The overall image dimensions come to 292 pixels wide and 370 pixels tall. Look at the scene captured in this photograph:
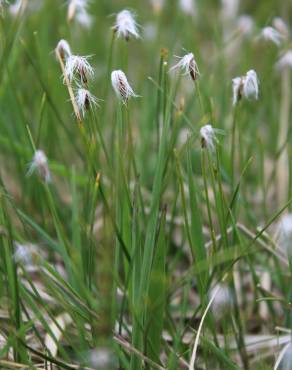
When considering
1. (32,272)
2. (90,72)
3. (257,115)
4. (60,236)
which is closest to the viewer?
(60,236)

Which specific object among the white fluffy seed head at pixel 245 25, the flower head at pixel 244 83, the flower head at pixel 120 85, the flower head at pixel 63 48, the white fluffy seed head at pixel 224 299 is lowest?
the white fluffy seed head at pixel 224 299

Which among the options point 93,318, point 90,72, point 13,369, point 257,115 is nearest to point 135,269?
point 93,318

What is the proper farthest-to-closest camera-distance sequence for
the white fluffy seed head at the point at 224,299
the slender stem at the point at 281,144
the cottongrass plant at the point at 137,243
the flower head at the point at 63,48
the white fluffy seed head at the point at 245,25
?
the white fluffy seed head at the point at 245,25 < the slender stem at the point at 281,144 < the flower head at the point at 63,48 < the white fluffy seed head at the point at 224,299 < the cottongrass plant at the point at 137,243

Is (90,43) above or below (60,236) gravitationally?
above

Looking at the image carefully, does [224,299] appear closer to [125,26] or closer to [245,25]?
[125,26]

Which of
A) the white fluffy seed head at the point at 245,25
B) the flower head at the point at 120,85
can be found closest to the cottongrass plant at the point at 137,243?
the flower head at the point at 120,85

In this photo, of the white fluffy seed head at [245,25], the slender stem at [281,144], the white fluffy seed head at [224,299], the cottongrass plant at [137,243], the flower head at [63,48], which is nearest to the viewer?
the cottongrass plant at [137,243]

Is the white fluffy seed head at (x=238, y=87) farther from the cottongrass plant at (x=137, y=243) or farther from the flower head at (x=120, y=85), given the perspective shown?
the flower head at (x=120, y=85)

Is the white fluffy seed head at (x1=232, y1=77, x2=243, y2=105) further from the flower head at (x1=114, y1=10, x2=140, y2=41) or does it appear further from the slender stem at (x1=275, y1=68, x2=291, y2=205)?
the slender stem at (x1=275, y1=68, x2=291, y2=205)

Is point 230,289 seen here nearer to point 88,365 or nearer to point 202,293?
point 202,293

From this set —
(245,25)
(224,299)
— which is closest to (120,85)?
(224,299)

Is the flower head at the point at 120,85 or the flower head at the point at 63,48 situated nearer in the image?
the flower head at the point at 120,85
